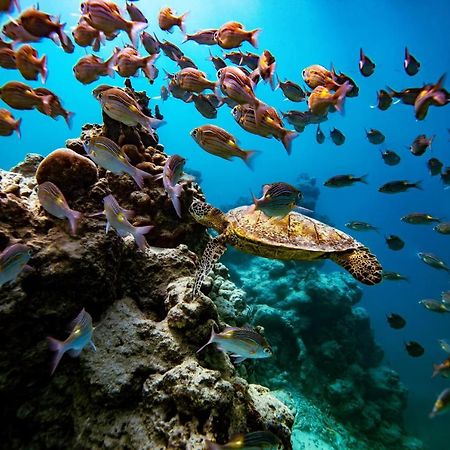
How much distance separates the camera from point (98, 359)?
9.65 feet

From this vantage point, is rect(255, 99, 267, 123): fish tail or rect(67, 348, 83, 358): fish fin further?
rect(255, 99, 267, 123): fish tail

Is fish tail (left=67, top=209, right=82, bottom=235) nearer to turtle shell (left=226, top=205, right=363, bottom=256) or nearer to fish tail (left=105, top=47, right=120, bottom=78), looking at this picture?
turtle shell (left=226, top=205, right=363, bottom=256)

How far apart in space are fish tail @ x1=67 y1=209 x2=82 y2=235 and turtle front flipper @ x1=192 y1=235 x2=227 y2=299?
4.52ft

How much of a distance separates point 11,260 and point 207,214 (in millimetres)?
2567

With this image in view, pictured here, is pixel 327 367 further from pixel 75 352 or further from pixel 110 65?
pixel 110 65

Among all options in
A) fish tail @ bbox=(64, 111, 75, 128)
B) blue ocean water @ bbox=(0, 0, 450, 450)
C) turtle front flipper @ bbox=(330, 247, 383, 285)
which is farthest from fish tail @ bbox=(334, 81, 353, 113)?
fish tail @ bbox=(64, 111, 75, 128)

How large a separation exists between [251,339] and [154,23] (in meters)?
60.6

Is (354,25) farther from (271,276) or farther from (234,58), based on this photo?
(234,58)

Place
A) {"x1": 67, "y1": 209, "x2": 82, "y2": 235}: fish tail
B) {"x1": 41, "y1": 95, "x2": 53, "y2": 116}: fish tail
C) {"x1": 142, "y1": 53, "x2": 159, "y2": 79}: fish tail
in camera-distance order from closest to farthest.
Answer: {"x1": 67, "y1": 209, "x2": 82, "y2": 235}: fish tail → {"x1": 41, "y1": 95, "x2": 53, "y2": 116}: fish tail → {"x1": 142, "y1": 53, "x2": 159, "y2": 79}: fish tail

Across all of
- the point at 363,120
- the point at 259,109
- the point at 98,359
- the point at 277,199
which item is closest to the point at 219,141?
the point at 259,109

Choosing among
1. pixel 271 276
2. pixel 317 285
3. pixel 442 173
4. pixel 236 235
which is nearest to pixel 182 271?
pixel 236 235

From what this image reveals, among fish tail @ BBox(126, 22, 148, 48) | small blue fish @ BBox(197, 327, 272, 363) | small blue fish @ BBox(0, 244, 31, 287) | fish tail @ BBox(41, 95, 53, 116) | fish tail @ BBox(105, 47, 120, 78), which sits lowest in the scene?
small blue fish @ BBox(0, 244, 31, 287)

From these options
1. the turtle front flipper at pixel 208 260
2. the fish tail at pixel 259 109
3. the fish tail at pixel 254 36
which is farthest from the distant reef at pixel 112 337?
the fish tail at pixel 254 36

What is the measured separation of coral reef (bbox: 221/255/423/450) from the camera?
30.2ft
